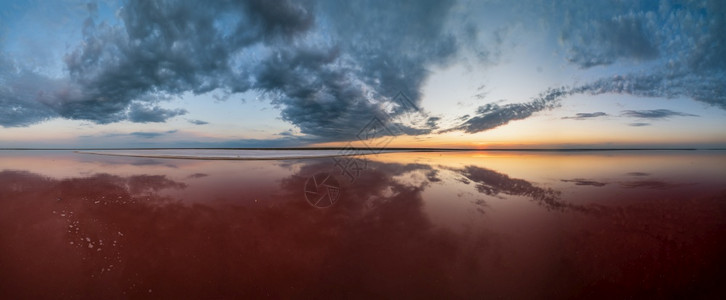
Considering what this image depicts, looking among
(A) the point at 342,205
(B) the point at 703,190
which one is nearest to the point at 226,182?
(A) the point at 342,205

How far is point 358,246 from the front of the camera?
516 centimetres

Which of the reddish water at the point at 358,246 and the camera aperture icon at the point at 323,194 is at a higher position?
the camera aperture icon at the point at 323,194

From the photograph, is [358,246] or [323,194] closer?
[358,246]

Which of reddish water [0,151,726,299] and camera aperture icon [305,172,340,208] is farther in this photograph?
camera aperture icon [305,172,340,208]

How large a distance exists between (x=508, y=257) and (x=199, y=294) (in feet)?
18.6

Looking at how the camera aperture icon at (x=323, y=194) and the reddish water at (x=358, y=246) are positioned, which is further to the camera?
the camera aperture icon at (x=323, y=194)

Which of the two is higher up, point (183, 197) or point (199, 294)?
point (183, 197)

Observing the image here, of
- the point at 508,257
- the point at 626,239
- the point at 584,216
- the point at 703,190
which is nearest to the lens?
the point at 508,257

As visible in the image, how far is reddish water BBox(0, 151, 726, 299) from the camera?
381cm

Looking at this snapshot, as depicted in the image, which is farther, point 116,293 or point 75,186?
point 75,186

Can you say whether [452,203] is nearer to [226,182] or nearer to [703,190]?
[226,182]

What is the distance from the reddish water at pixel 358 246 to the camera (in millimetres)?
3807

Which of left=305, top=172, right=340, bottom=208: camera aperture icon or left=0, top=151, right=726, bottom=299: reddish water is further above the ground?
left=305, top=172, right=340, bottom=208: camera aperture icon

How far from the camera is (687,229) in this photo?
5965 mm
